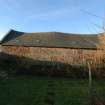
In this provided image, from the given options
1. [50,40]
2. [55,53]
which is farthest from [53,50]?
[50,40]

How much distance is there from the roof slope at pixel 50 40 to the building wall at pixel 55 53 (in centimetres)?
57

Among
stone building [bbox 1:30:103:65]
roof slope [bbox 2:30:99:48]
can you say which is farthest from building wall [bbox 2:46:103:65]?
roof slope [bbox 2:30:99:48]

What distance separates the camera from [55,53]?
3119 cm

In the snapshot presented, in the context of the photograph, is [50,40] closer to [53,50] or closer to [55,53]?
[53,50]

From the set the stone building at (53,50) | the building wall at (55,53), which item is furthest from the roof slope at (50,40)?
the building wall at (55,53)

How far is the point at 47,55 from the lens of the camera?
3106cm

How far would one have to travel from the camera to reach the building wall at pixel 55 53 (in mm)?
30797

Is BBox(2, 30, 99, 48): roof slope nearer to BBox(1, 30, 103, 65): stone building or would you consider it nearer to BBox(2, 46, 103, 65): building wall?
BBox(1, 30, 103, 65): stone building

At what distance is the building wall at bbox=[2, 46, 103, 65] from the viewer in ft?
101

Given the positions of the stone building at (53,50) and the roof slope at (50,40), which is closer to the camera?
the stone building at (53,50)

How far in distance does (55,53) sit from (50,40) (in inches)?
99.8

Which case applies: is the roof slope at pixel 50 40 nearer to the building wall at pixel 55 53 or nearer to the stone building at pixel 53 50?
the stone building at pixel 53 50

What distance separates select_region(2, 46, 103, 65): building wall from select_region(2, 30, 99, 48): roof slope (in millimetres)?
567

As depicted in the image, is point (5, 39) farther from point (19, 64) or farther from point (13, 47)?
point (19, 64)
